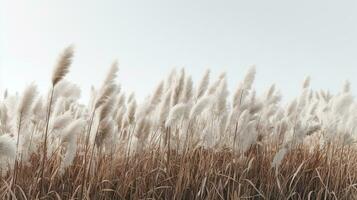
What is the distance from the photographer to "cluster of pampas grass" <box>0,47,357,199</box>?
239 centimetres

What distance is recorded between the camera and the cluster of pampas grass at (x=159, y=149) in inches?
94.0

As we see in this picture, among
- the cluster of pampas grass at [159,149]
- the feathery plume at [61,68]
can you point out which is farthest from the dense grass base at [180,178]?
the feathery plume at [61,68]

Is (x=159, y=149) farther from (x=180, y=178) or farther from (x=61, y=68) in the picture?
(x=61, y=68)

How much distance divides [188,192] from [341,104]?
1.76 m

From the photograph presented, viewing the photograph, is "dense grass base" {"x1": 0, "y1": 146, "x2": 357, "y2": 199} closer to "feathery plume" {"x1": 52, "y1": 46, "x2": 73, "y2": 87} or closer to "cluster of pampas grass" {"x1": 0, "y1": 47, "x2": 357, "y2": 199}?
"cluster of pampas grass" {"x1": 0, "y1": 47, "x2": 357, "y2": 199}

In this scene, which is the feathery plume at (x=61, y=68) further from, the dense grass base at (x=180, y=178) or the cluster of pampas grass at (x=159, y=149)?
the dense grass base at (x=180, y=178)

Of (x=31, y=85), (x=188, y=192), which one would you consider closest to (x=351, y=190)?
(x=188, y=192)

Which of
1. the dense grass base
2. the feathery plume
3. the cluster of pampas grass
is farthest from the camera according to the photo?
the dense grass base

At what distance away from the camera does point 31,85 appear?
2127 mm

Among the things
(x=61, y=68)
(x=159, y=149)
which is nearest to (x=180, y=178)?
(x=159, y=149)

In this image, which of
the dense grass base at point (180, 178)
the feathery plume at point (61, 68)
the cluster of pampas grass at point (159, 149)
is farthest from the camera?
the dense grass base at point (180, 178)

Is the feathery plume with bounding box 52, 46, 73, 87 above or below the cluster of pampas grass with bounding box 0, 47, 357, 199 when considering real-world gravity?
above

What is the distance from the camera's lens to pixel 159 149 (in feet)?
10.9

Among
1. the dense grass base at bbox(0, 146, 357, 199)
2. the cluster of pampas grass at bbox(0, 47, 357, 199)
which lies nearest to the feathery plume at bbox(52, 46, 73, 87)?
the cluster of pampas grass at bbox(0, 47, 357, 199)
